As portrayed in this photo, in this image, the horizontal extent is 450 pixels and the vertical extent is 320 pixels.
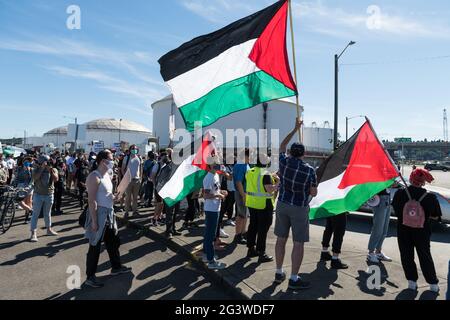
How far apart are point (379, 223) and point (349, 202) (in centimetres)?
118

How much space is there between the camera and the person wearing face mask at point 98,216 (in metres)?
4.68

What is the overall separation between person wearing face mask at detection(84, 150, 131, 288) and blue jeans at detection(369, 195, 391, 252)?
14.0 feet

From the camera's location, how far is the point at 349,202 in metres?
5.04

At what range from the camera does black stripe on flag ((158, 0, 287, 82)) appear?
18.1 feet

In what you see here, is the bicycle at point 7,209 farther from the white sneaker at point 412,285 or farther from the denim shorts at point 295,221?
the white sneaker at point 412,285

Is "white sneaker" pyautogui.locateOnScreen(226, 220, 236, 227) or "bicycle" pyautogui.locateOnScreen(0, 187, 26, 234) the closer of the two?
"bicycle" pyautogui.locateOnScreen(0, 187, 26, 234)

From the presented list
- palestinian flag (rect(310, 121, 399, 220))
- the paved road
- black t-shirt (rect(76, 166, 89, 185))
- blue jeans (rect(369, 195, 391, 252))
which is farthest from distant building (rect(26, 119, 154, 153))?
palestinian flag (rect(310, 121, 399, 220))

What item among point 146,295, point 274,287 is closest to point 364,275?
point 274,287

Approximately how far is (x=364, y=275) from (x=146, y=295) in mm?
3171

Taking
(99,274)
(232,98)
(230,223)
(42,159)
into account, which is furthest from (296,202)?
(42,159)

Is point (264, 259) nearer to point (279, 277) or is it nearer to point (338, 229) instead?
point (279, 277)

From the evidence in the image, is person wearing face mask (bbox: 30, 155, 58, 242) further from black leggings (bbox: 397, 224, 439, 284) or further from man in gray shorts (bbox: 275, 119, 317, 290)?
black leggings (bbox: 397, 224, 439, 284)

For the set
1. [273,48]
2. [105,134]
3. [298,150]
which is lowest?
[298,150]

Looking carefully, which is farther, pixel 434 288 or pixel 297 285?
pixel 434 288
